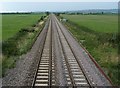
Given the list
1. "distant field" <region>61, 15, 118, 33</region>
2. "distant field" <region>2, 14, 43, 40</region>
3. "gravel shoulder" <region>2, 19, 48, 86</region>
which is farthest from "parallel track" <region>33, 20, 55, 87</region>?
"distant field" <region>61, 15, 118, 33</region>

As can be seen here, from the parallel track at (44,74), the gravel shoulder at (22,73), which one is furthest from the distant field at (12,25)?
the parallel track at (44,74)

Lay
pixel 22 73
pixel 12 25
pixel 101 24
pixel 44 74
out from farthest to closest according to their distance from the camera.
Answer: pixel 101 24
pixel 12 25
pixel 22 73
pixel 44 74

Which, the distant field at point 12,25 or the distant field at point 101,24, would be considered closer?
the distant field at point 12,25

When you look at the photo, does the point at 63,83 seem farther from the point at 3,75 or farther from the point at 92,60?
the point at 92,60

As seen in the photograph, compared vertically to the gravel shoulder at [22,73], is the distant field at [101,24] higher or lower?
lower

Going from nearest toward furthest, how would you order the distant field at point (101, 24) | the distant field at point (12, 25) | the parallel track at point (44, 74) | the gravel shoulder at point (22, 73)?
1. the parallel track at point (44, 74)
2. the gravel shoulder at point (22, 73)
3. the distant field at point (12, 25)
4. the distant field at point (101, 24)

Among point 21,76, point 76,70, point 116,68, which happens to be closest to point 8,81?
point 21,76

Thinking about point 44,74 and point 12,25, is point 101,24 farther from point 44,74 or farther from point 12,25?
point 44,74

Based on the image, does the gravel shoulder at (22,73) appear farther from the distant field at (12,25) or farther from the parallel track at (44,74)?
the distant field at (12,25)

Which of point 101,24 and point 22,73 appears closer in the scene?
point 22,73

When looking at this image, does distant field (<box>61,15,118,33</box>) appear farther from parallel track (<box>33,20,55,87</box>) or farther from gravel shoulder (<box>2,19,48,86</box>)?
parallel track (<box>33,20,55,87</box>)

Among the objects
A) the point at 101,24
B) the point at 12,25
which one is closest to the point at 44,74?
the point at 12,25

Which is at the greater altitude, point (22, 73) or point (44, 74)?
point (44, 74)

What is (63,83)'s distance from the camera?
17125 millimetres
